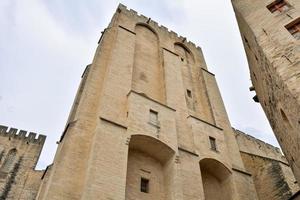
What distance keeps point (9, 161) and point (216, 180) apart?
1607 centimetres

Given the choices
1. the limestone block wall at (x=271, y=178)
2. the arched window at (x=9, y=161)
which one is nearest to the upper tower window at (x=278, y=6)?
the limestone block wall at (x=271, y=178)

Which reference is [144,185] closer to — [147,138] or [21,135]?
[147,138]

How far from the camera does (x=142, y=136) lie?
1148cm

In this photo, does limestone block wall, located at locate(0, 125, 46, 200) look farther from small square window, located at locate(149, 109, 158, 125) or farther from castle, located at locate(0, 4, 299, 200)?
small square window, located at locate(149, 109, 158, 125)

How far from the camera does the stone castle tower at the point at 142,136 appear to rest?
9.66 m

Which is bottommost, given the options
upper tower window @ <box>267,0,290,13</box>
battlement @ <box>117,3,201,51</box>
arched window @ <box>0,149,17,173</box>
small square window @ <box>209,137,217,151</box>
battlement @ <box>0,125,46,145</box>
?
small square window @ <box>209,137,217,151</box>

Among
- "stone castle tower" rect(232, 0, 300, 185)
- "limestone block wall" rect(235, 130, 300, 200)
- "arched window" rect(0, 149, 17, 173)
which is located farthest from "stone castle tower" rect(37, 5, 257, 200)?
"arched window" rect(0, 149, 17, 173)

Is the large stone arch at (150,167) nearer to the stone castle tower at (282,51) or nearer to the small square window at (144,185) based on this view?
the small square window at (144,185)

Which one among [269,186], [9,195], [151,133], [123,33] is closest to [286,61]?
[151,133]

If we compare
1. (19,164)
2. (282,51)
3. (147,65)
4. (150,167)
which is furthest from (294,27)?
(19,164)

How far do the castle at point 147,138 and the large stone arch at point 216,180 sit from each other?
5cm

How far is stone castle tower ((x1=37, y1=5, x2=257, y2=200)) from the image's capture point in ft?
31.7

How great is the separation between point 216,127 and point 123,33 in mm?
7406

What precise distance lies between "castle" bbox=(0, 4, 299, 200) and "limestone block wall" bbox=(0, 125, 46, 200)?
114 millimetres
